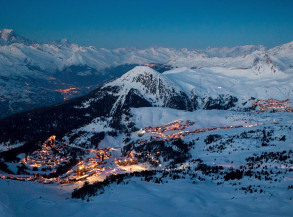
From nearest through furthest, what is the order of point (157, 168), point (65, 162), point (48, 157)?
point (157, 168) < point (65, 162) < point (48, 157)

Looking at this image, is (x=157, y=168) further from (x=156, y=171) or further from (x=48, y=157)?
(x=48, y=157)

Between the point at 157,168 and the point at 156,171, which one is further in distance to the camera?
the point at 157,168

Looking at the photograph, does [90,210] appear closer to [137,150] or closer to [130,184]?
[130,184]

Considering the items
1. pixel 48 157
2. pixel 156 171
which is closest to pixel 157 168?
pixel 156 171

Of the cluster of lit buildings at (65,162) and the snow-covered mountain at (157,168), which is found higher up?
the snow-covered mountain at (157,168)

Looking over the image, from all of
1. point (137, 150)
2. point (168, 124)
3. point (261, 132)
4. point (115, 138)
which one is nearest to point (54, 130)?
point (115, 138)

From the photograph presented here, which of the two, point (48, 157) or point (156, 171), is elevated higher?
point (156, 171)

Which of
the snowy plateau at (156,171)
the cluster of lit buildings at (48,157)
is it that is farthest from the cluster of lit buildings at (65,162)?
the snowy plateau at (156,171)

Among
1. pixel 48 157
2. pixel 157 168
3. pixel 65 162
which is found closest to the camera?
pixel 157 168

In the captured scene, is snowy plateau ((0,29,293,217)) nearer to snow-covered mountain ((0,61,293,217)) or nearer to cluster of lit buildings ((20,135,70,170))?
snow-covered mountain ((0,61,293,217))

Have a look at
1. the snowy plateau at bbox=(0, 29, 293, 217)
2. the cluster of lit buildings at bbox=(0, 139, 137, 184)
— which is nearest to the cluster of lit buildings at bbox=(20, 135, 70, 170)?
the cluster of lit buildings at bbox=(0, 139, 137, 184)

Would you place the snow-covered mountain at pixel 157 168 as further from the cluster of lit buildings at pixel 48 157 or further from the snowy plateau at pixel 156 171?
the cluster of lit buildings at pixel 48 157
